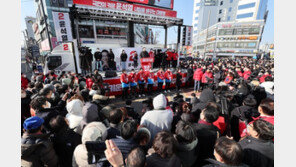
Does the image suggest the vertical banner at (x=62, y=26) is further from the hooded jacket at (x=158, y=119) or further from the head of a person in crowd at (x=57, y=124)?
the hooded jacket at (x=158, y=119)

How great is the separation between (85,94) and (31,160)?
2.61 meters

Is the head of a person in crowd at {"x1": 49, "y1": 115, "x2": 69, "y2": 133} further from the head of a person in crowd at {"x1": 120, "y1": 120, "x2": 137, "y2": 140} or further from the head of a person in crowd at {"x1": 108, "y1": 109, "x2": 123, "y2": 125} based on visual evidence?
the head of a person in crowd at {"x1": 120, "y1": 120, "x2": 137, "y2": 140}

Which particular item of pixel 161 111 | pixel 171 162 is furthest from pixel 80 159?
pixel 161 111

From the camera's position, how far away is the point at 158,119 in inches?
99.7

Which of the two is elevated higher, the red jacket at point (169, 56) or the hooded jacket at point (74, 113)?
the red jacket at point (169, 56)

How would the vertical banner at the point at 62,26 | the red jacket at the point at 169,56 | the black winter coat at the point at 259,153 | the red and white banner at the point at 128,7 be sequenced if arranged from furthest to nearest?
the red jacket at the point at 169,56 < the red and white banner at the point at 128,7 < the vertical banner at the point at 62,26 < the black winter coat at the point at 259,153

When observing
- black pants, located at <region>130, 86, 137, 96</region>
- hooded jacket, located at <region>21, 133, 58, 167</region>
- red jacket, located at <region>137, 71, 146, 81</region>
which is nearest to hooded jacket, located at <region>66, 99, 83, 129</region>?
hooded jacket, located at <region>21, 133, 58, 167</region>

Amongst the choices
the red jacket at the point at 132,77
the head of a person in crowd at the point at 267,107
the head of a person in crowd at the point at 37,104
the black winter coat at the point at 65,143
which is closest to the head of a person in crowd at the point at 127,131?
the black winter coat at the point at 65,143

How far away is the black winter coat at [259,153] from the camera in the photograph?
1625mm

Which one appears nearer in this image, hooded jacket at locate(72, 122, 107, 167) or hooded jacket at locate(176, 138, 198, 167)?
hooded jacket at locate(72, 122, 107, 167)

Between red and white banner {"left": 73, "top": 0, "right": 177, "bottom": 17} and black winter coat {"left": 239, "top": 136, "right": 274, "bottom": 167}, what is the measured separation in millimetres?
10097

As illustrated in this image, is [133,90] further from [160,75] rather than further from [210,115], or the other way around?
[210,115]

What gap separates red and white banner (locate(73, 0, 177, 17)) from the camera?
823cm

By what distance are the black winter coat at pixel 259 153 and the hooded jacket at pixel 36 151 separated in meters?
2.77
